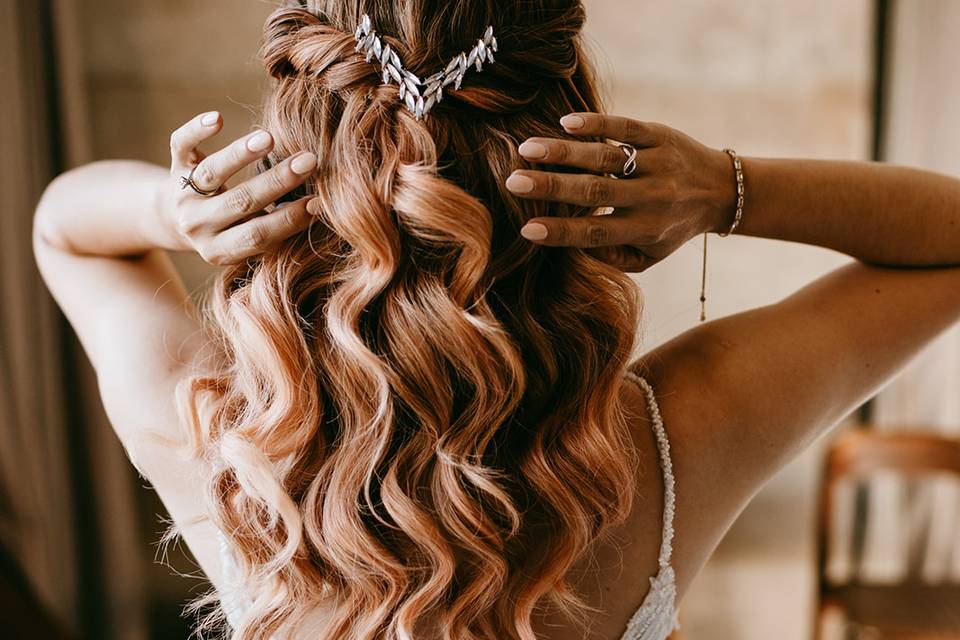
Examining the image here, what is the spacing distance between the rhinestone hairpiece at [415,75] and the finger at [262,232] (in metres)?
0.13

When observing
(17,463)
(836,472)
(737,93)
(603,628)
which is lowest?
(836,472)

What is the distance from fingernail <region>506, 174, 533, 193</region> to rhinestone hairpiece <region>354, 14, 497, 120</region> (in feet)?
0.32

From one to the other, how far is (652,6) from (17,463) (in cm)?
222

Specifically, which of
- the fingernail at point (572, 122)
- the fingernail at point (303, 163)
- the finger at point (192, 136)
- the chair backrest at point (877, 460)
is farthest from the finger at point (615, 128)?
the chair backrest at point (877, 460)

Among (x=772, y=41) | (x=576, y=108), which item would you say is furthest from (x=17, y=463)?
(x=772, y=41)

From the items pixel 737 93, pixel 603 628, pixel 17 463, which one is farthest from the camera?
pixel 737 93

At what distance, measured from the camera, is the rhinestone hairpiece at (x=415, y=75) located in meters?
0.65

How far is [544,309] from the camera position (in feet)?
2.42

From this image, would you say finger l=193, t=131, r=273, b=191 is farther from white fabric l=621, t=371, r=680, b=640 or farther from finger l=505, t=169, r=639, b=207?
white fabric l=621, t=371, r=680, b=640

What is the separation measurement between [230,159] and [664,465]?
1.70 feet

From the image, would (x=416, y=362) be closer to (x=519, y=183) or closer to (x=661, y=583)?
(x=519, y=183)

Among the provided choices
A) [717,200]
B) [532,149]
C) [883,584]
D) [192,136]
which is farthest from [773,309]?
[883,584]

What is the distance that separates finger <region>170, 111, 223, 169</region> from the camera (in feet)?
2.30

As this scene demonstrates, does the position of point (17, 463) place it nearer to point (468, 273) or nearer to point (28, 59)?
point (28, 59)
